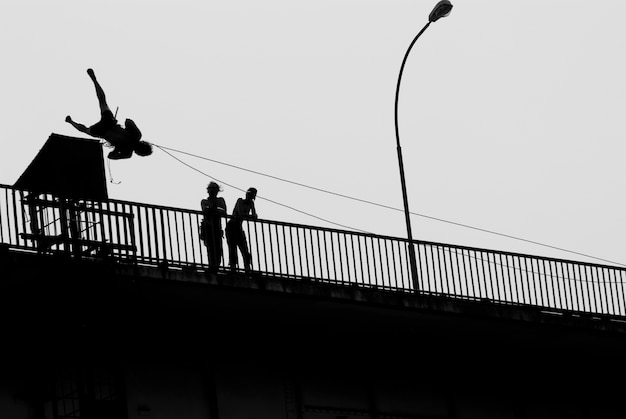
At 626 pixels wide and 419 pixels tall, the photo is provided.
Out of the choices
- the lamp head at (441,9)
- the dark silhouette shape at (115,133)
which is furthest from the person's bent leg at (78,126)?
the lamp head at (441,9)

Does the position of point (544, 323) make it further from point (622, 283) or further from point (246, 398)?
point (246, 398)

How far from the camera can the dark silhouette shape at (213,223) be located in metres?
32.2

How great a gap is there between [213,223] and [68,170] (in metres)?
3.86

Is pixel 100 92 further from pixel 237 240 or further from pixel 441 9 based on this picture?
pixel 441 9

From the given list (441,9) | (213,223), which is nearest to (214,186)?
(213,223)

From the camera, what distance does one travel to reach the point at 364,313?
33.6 meters

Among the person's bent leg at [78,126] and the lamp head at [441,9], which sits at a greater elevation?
the lamp head at [441,9]

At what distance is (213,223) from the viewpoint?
32.9 meters

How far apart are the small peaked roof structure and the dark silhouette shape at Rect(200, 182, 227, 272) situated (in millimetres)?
2683

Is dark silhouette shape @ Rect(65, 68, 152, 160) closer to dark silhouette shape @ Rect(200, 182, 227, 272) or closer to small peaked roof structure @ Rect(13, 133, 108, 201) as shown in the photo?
small peaked roof structure @ Rect(13, 133, 108, 201)

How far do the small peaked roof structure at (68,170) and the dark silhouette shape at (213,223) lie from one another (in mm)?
2683

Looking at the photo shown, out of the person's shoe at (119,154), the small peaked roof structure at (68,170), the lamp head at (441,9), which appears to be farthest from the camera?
the lamp head at (441,9)

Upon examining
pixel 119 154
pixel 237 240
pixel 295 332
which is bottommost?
pixel 295 332

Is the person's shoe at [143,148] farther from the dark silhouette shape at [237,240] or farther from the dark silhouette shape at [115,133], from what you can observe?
the dark silhouette shape at [237,240]
